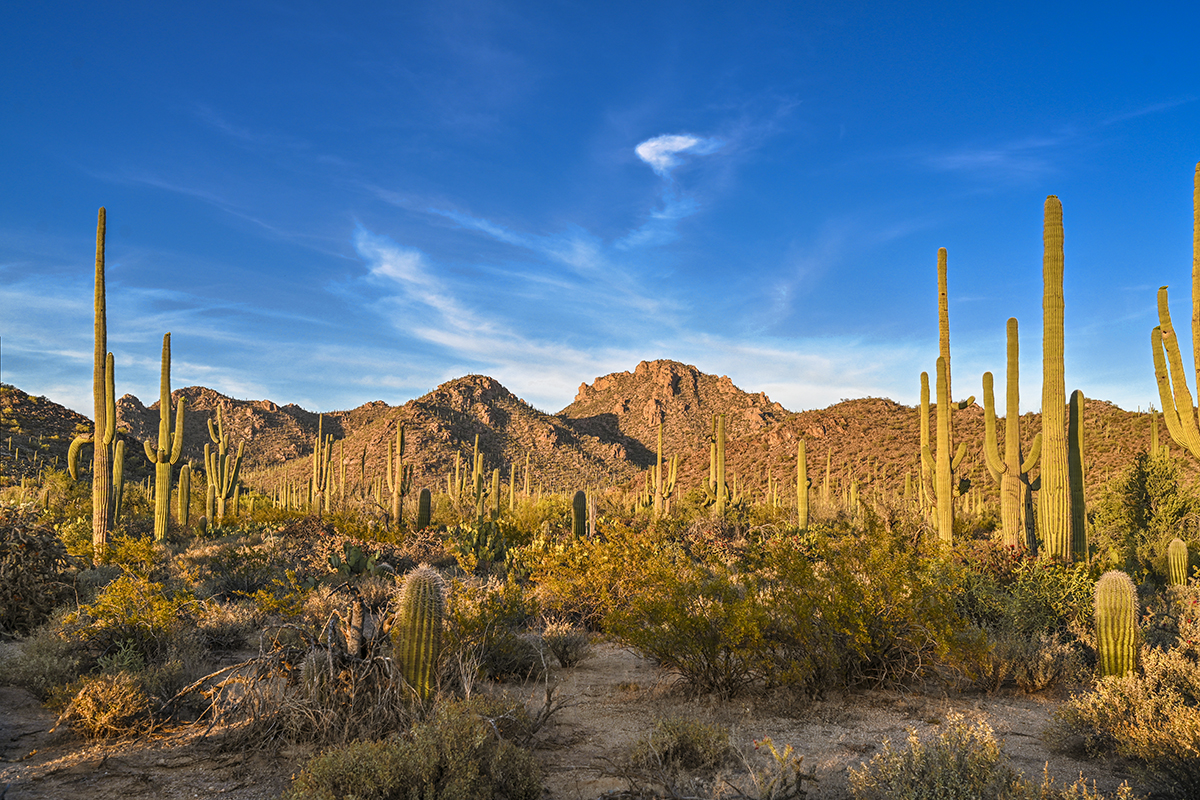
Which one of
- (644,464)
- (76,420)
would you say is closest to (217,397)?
(76,420)

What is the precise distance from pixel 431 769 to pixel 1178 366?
41.5 feet

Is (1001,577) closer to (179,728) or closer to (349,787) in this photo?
(349,787)

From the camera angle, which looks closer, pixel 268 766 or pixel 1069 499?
pixel 268 766

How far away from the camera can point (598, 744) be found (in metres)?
5.88

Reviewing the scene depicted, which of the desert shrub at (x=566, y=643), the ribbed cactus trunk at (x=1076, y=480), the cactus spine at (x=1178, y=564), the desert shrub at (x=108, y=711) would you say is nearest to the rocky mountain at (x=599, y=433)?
the ribbed cactus trunk at (x=1076, y=480)

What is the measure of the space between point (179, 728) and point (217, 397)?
7415cm

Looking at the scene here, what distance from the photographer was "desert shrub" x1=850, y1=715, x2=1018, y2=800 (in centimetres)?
397

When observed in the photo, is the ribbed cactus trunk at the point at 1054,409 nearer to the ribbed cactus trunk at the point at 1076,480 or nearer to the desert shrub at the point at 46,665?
the ribbed cactus trunk at the point at 1076,480

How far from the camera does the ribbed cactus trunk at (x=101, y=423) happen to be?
14438 mm

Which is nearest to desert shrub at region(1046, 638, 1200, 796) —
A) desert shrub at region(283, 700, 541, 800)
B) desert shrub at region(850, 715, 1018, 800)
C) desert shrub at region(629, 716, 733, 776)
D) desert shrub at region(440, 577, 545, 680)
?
desert shrub at region(850, 715, 1018, 800)

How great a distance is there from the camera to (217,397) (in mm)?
71250

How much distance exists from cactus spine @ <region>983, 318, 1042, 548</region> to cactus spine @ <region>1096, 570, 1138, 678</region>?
203 inches

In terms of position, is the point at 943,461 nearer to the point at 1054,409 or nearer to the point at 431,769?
the point at 1054,409

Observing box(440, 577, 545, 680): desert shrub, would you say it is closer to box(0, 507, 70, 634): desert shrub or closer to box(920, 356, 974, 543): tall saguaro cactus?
box(0, 507, 70, 634): desert shrub
